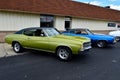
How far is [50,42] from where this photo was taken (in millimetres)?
8047

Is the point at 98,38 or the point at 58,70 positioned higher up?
the point at 98,38

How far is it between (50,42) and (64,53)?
914 mm

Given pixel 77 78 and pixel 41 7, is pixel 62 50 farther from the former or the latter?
pixel 41 7

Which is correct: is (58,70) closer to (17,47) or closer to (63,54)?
(63,54)

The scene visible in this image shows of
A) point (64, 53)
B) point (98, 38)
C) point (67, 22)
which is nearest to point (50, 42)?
point (64, 53)

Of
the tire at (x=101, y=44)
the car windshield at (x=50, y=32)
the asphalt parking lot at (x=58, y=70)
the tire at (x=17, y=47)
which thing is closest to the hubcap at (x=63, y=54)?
the asphalt parking lot at (x=58, y=70)

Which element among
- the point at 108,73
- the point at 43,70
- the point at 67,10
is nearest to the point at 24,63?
the point at 43,70

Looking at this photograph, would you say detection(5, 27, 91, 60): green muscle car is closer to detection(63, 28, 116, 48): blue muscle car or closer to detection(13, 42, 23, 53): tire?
detection(13, 42, 23, 53): tire

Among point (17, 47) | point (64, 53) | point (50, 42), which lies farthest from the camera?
point (17, 47)

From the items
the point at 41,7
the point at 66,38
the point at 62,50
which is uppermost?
the point at 41,7

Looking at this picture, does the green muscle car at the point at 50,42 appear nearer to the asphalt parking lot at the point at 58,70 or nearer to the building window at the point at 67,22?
the asphalt parking lot at the point at 58,70

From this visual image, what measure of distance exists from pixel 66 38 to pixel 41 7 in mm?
9028

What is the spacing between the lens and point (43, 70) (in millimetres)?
6238

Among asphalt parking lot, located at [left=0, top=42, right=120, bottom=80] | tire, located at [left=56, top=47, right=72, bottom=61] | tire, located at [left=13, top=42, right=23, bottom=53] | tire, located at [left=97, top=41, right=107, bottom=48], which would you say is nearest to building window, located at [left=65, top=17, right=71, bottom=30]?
tire, located at [left=97, top=41, right=107, bottom=48]
